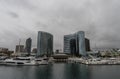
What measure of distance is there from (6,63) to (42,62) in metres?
35.2

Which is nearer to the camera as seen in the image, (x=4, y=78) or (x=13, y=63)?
(x=4, y=78)

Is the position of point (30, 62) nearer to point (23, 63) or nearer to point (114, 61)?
point (23, 63)

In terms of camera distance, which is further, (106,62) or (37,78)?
(106,62)

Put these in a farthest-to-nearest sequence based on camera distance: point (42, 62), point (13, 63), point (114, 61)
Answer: point (114, 61)
point (42, 62)
point (13, 63)

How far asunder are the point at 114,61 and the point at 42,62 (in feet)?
275

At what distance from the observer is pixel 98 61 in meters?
136

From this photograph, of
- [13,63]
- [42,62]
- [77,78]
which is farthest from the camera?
[42,62]

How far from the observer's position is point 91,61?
13600 centimetres

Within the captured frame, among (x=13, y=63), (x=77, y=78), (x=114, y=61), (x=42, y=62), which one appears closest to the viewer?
(x=77, y=78)

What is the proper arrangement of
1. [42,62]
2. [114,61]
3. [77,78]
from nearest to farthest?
[77,78], [42,62], [114,61]

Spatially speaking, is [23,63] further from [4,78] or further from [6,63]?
[4,78]

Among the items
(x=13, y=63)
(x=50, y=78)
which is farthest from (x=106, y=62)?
(x=50, y=78)

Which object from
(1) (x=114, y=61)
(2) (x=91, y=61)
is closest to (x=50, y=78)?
(2) (x=91, y=61)

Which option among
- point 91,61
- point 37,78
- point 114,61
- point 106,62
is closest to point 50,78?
point 37,78
